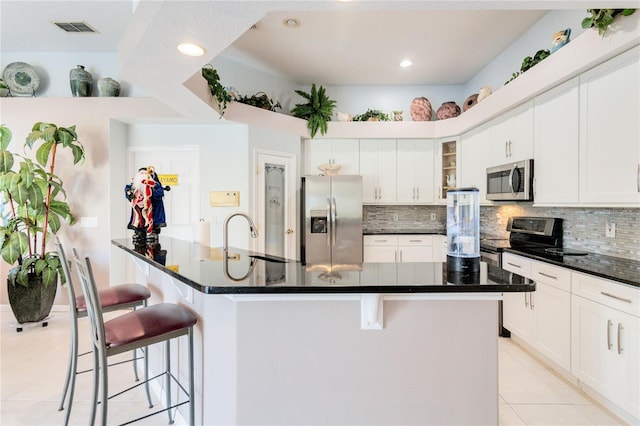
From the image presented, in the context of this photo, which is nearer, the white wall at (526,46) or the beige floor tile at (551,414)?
the beige floor tile at (551,414)

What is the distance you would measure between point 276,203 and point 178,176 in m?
1.28

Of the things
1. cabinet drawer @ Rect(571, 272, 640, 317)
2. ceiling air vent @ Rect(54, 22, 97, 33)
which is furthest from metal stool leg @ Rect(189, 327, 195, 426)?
ceiling air vent @ Rect(54, 22, 97, 33)

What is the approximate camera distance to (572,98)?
8.20 feet

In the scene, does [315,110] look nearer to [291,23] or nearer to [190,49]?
[291,23]

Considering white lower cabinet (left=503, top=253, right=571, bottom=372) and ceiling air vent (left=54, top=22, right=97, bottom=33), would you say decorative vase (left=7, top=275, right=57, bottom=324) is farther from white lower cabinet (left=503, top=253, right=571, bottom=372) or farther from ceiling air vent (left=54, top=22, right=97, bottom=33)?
white lower cabinet (left=503, top=253, right=571, bottom=372)

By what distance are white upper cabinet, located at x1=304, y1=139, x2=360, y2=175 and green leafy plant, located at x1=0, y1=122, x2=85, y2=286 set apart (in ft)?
8.96

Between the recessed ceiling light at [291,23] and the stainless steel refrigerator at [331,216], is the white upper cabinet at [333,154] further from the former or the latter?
the recessed ceiling light at [291,23]

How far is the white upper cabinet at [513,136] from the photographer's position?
304 cm

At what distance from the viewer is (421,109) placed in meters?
4.68

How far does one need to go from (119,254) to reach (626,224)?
497cm

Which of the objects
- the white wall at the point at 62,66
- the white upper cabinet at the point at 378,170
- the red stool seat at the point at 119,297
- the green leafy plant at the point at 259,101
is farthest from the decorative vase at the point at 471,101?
the red stool seat at the point at 119,297

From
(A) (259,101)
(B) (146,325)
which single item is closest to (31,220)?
(A) (259,101)

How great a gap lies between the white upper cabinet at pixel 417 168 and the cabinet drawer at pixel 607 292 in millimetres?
2646

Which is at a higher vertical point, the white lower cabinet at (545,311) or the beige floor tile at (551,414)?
the white lower cabinet at (545,311)
